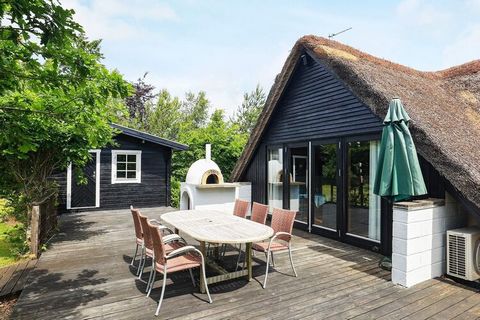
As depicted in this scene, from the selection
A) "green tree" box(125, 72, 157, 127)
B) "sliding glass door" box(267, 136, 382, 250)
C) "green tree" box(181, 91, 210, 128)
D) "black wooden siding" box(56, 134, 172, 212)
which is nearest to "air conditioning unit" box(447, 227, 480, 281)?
"sliding glass door" box(267, 136, 382, 250)

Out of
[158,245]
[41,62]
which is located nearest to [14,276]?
[158,245]

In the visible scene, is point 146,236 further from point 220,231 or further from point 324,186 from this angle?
point 324,186

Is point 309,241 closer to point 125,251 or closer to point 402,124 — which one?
point 402,124

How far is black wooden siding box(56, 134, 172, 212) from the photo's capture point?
9695mm

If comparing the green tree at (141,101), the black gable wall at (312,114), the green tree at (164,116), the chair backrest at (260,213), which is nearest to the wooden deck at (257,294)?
the chair backrest at (260,213)

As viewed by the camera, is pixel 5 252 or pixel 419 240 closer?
pixel 419 240

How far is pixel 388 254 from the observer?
4.70 meters

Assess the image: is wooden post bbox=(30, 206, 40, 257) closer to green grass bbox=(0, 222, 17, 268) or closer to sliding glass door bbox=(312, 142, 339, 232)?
green grass bbox=(0, 222, 17, 268)

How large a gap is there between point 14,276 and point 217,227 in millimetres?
3082

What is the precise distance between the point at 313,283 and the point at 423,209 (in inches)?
69.1

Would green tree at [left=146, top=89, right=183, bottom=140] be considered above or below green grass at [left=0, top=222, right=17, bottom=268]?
above

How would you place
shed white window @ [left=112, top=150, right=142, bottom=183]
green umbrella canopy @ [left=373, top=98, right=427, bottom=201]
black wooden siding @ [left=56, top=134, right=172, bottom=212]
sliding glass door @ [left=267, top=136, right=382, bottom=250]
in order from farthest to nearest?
shed white window @ [left=112, top=150, right=142, bottom=183] → black wooden siding @ [left=56, top=134, right=172, bottom=212] → sliding glass door @ [left=267, top=136, right=382, bottom=250] → green umbrella canopy @ [left=373, top=98, right=427, bottom=201]

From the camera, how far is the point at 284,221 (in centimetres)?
408

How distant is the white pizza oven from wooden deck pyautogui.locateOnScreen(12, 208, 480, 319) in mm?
3269
